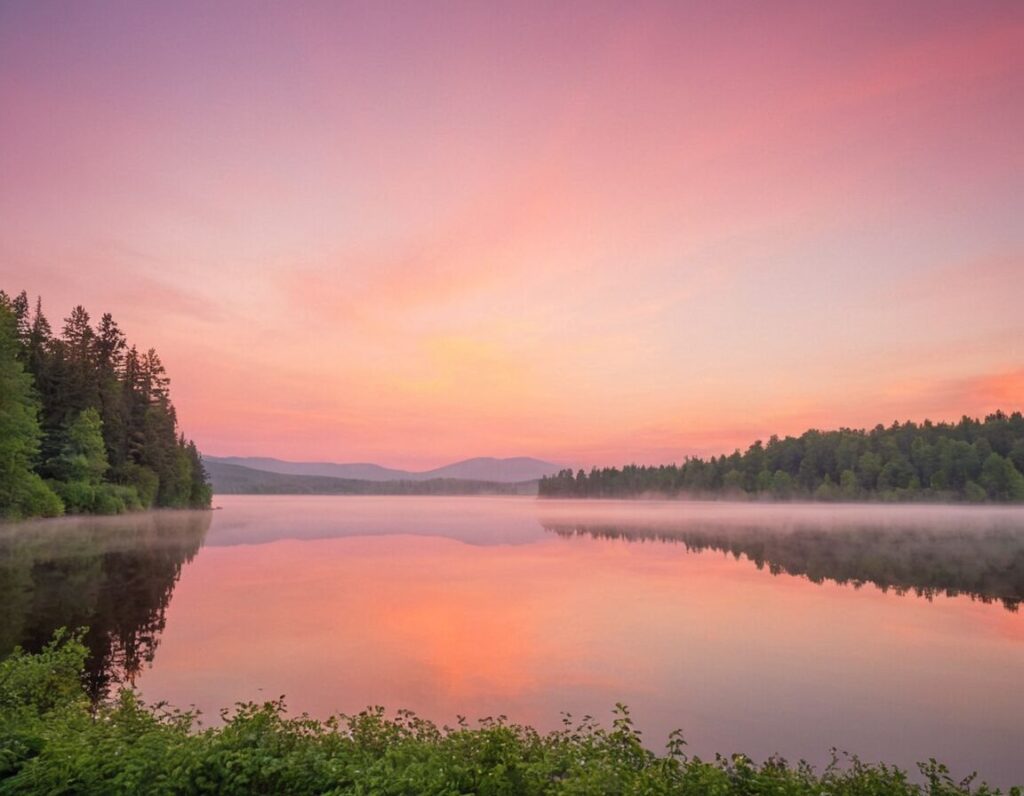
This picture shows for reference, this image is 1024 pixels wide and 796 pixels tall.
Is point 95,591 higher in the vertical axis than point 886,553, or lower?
lower

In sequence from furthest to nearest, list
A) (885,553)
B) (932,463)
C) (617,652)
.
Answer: (932,463) < (885,553) < (617,652)

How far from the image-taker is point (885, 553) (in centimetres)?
5297

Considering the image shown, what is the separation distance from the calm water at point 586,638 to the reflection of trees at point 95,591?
15 centimetres

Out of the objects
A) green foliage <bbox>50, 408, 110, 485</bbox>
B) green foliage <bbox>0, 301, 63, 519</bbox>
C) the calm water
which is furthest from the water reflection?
green foliage <bbox>50, 408, 110, 485</bbox>

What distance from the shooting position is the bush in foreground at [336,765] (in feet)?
28.3

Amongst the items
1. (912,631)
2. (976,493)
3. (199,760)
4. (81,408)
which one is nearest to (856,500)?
(976,493)

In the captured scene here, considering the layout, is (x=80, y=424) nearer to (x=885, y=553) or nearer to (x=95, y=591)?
(x=95, y=591)

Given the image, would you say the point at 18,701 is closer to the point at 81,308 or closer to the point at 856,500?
the point at 81,308

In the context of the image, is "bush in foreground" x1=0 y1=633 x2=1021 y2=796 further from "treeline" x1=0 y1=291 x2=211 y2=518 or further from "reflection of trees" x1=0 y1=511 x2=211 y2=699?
"treeline" x1=0 y1=291 x2=211 y2=518

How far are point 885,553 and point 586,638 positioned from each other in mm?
42343

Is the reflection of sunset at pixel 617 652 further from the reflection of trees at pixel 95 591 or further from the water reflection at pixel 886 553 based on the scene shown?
the water reflection at pixel 886 553

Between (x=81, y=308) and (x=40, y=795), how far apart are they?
341 feet

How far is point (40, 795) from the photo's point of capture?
8391 mm

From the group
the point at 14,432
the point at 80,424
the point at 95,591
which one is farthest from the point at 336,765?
the point at 80,424
